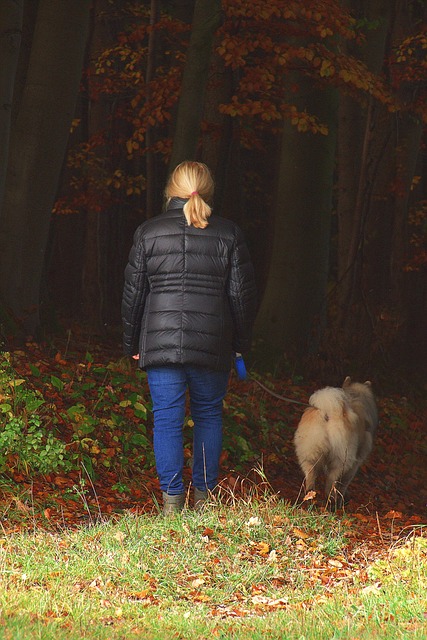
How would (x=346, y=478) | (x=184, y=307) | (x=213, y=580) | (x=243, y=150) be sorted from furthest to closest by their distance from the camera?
(x=243, y=150), (x=346, y=478), (x=184, y=307), (x=213, y=580)

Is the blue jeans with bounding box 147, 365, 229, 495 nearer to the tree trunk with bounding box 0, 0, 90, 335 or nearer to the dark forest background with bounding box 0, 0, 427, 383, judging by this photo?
the dark forest background with bounding box 0, 0, 427, 383

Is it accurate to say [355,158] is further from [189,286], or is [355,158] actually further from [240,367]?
[189,286]

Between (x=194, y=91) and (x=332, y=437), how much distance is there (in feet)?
19.8

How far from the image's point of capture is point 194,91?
1350 cm

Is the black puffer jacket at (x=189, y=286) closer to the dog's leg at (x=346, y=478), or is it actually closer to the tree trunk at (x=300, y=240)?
the dog's leg at (x=346, y=478)

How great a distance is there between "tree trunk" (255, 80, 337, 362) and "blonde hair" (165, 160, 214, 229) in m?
8.89

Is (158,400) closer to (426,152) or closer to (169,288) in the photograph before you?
(169,288)

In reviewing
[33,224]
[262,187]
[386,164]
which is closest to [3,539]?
[33,224]

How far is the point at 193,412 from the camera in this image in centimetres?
755

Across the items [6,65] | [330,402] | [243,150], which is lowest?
[330,402]

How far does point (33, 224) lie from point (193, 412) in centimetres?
621

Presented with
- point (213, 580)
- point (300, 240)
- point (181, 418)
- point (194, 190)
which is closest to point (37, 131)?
point (300, 240)

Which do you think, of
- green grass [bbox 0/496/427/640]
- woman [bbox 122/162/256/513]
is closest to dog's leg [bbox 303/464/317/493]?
green grass [bbox 0/496/427/640]

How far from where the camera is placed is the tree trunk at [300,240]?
16.2 metres
